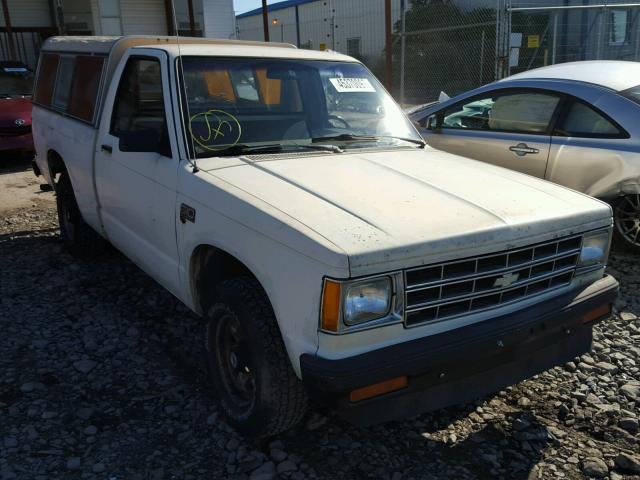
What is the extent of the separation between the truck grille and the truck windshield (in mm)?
1433

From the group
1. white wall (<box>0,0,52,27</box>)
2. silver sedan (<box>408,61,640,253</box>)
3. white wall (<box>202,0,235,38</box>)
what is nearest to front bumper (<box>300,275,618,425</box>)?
silver sedan (<box>408,61,640,253</box>)

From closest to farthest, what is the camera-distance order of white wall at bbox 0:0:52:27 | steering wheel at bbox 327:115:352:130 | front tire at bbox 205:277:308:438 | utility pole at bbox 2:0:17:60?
front tire at bbox 205:277:308:438 → steering wheel at bbox 327:115:352:130 → utility pole at bbox 2:0:17:60 → white wall at bbox 0:0:52:27

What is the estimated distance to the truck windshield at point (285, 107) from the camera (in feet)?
11.6

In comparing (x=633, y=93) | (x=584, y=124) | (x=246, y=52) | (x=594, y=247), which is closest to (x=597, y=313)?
(x=594, y=247)

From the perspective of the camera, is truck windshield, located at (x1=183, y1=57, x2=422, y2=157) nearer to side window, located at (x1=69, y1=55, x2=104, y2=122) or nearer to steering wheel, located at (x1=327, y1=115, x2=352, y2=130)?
steering wheel, located at (x1=327, y1=115, x2=352, y2=130)

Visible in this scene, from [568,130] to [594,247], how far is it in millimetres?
2745

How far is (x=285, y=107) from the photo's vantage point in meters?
4.02

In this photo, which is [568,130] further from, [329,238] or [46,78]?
[46,78]

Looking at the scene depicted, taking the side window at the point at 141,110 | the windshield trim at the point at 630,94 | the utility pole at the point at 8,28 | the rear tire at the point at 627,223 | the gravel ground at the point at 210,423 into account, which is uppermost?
the utility pole at the point at 8,28

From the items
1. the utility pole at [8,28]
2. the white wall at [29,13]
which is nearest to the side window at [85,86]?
the utility pole at [8,28]

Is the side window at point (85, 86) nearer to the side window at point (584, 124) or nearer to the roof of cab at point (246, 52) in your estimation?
the roof of cab at point (246, 52)

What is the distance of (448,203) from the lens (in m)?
2.83

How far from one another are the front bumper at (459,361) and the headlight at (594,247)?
0.46 ft

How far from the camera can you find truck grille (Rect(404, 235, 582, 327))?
2.47 m
